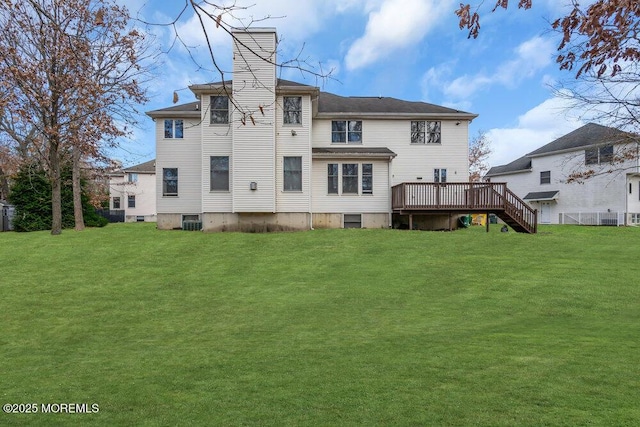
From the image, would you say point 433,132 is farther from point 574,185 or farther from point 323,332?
point 574,185

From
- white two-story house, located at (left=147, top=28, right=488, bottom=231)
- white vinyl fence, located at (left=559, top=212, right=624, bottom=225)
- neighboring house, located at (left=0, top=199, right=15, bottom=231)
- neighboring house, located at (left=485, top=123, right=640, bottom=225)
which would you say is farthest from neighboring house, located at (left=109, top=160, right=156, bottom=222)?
white vinyl fence, located at (left=559, top=212, right=624, bottom=225)

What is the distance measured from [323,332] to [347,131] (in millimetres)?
18231

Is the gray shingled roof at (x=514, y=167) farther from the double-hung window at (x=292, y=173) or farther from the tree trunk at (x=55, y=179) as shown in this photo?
the tree trunk at (x=55, y=179)

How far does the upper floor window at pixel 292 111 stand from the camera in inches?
890

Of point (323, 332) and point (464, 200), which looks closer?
point (323, 332)

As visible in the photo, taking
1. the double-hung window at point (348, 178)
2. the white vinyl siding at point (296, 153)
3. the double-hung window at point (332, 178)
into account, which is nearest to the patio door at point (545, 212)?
the double-hung window at point (348, 178)

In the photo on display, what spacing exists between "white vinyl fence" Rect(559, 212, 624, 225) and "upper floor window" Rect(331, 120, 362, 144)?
2501 centimetres

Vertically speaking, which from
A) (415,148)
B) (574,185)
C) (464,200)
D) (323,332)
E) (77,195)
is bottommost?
(323,332)

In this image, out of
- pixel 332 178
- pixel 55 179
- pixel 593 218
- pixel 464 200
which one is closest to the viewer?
pixel 55 179

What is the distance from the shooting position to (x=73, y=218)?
87.8 ft

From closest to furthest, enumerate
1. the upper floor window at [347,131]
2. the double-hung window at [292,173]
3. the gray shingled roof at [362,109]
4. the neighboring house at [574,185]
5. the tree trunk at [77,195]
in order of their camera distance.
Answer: the double-hung window at [292,173] < the gray shingled roof at [362,109] < the tree trunk at [77,195] < the upper floor window at [347,131] < the neighboring house at [574,185]

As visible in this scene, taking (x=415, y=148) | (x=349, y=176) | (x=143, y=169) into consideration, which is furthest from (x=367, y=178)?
(x=143, y=169)

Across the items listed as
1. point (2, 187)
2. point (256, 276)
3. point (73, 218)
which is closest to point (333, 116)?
point (256, 276)

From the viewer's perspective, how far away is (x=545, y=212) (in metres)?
42.5
